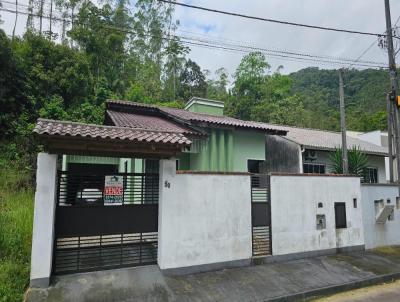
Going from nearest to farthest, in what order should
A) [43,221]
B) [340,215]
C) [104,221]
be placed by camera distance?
[43,221], [104,221], [340,215]

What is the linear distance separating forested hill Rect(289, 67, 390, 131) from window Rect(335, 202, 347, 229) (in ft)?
80.9

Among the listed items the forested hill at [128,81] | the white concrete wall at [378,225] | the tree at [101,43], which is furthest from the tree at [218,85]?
the white concrete wall at [378,225]

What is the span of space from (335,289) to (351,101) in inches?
1339

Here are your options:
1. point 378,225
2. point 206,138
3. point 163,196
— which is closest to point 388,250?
point 378,225

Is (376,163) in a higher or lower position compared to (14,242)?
higher

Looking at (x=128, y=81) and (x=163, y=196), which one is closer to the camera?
(x=163, y=196)

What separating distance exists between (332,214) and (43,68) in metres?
16.5

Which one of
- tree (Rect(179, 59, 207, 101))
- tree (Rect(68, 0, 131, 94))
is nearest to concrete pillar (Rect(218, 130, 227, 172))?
tree (Rect(68, 0, 131, 94))

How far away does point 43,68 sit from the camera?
1605 cm

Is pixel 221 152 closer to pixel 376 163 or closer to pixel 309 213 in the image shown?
pixel 309 213

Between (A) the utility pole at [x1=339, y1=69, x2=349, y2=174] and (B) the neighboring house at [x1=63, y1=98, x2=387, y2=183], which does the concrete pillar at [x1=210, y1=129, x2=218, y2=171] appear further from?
(A) the utility pole at [x1=339, y1=69, x2=349, y2=174]

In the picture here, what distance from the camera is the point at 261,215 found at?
6.61 metres

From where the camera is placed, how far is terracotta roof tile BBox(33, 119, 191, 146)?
15.4 ft

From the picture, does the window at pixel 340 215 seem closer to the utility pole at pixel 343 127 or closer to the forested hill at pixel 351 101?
the utility pole at pixel 343 127
